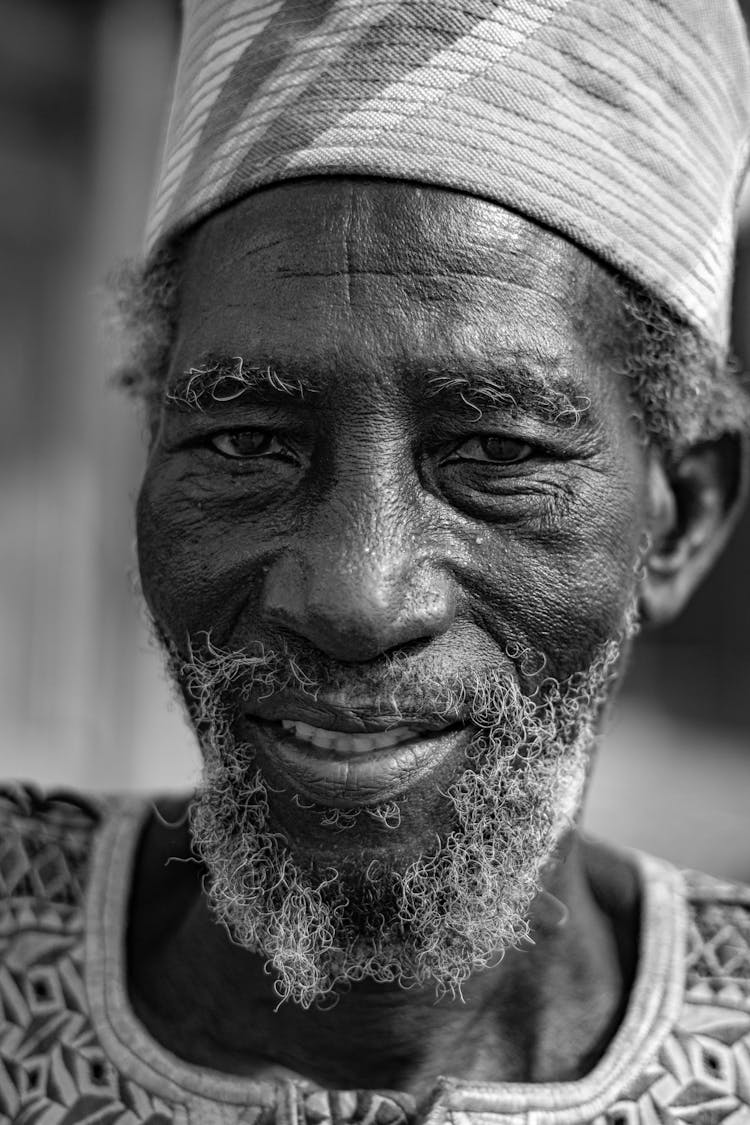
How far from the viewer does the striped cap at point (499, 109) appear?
172 cm

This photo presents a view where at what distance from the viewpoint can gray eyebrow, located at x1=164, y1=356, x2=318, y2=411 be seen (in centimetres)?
169

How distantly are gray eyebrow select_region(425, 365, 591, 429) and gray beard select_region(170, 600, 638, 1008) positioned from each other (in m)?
0.33

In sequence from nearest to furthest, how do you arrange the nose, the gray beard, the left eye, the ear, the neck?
the nose → the gray beard → the left eye → the neck → the ear

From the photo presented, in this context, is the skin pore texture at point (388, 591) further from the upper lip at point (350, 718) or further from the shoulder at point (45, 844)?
the shoulder at point (45, 844)

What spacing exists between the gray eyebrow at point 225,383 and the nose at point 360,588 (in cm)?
18

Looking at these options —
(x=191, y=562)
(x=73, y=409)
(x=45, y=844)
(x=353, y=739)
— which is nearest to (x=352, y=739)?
(x=353, y=739)

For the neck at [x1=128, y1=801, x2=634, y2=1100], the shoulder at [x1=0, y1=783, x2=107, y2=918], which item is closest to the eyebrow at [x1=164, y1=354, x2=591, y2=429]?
the neck at [x1=128, y1=801, x2=634, y2=1100]

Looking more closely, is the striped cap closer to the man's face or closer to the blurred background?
the man's face

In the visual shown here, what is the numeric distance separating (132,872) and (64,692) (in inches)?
164

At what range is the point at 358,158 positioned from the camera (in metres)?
1.71

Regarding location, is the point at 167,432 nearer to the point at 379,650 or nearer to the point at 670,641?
the point at 379,650

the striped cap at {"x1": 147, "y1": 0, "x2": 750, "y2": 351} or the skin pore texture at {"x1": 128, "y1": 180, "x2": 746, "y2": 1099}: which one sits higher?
the striped cap at {"x1": 147, "y1": 0, "x2": 750, "y2": 351}

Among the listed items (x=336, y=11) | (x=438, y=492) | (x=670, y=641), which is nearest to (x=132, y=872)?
(x=438, y=492)

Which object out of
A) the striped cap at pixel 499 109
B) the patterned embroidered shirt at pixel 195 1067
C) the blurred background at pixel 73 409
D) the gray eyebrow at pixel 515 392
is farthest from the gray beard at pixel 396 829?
the blurred background at pixel 73 409
